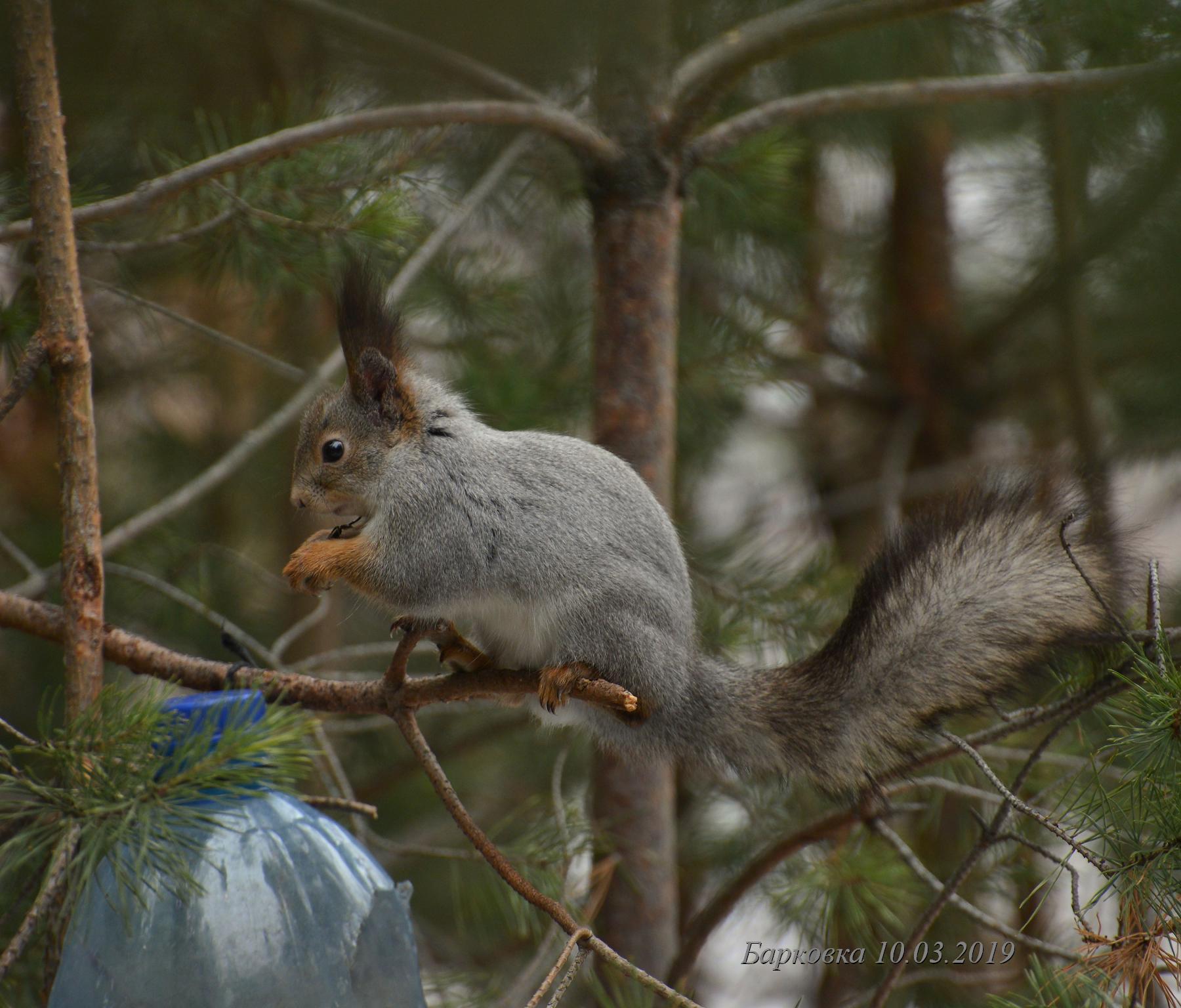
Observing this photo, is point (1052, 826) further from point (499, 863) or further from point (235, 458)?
point (235, 458)

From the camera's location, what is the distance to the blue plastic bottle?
87 cm

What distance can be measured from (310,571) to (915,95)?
0.95 m

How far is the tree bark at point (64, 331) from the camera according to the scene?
936 millimetres

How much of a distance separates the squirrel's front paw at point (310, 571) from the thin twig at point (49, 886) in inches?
13.1

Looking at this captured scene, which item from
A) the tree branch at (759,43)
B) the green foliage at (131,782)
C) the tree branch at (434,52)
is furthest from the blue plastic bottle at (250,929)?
the tree branch at (759,43)

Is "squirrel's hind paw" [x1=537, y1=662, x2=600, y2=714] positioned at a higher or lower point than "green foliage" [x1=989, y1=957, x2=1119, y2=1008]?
higher

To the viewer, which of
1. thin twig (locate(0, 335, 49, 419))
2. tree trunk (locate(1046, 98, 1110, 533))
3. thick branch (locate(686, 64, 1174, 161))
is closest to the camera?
thin twig (locate(0, 335, 49, 419))

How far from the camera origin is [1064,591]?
3.40ft

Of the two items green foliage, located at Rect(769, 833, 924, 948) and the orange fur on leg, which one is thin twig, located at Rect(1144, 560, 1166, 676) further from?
the orange fur on leg

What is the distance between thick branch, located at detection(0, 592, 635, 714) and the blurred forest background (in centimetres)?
22

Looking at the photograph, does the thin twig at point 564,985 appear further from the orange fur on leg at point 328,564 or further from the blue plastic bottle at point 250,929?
the orange fur on leg at point 328,564

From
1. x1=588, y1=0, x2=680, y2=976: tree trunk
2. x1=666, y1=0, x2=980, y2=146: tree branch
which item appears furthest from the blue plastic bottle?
x1=666, y1=0, x2=980, y2=146: tree branch

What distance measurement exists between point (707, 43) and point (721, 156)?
13.2 inches

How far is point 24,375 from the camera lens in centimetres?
91
